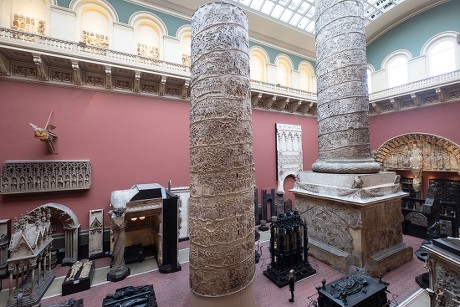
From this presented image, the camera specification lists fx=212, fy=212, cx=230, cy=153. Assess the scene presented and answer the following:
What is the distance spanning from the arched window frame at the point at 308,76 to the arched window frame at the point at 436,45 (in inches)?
205

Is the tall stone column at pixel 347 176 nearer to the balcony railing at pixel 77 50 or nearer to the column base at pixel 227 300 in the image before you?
the column base at pixel 227 300

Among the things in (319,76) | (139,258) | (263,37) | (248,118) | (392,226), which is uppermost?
(263,37)

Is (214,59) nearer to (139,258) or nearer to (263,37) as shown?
(139,258)

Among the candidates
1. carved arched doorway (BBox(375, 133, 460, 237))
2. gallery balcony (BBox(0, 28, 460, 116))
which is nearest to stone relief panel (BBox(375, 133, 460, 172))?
carved arched doorway (BBox(375, 133, 460, 237))

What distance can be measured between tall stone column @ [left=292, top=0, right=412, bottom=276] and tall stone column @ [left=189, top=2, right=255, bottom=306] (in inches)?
122

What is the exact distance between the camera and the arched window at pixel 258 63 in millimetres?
10898

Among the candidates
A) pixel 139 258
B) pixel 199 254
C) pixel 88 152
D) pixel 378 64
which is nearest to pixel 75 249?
pixel 139 258

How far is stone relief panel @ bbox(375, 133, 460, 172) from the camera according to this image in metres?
9.15

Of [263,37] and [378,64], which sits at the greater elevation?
[263,37]

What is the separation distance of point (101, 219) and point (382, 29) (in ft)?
55.6

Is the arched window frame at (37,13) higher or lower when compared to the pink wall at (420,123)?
higher

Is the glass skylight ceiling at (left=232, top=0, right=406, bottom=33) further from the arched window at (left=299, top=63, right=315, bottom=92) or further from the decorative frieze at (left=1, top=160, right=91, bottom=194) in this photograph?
the decorative frieze at (left=1, top=160, right=91, bottom=194)

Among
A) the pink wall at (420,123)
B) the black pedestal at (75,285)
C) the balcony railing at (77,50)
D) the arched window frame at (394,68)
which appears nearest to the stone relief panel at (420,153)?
the pink wall at (420,123)

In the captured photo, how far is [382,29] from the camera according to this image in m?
12.3
